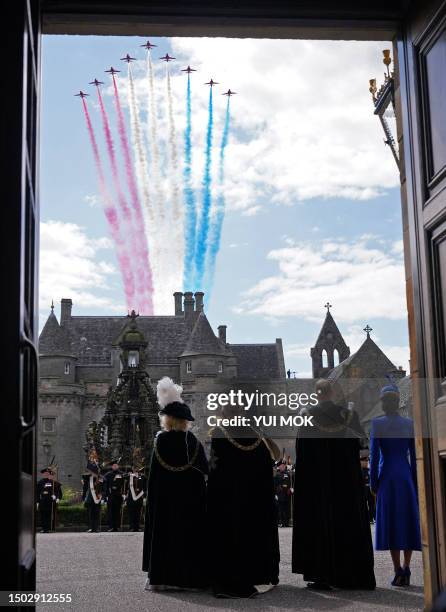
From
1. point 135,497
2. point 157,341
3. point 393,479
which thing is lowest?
point 135,497

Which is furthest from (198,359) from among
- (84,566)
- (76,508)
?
(84,566)

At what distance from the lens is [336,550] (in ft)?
24.9

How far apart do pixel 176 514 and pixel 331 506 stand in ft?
5.04

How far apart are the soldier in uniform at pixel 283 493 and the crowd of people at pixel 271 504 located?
15508 mm

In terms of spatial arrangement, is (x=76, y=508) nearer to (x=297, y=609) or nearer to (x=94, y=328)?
(x=297, y=609)

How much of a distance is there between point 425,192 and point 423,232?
24 cm

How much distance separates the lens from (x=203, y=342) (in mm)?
59875

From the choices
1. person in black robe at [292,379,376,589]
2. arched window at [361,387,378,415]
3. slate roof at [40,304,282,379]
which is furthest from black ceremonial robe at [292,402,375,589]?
slate roof at [40,304,282,379]

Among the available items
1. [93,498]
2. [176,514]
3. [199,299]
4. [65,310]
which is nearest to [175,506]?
[176,514]

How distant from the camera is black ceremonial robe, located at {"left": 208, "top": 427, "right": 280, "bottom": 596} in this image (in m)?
7.47

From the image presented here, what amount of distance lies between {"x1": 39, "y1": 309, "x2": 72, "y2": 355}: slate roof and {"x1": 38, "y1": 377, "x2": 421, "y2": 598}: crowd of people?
5397 cm

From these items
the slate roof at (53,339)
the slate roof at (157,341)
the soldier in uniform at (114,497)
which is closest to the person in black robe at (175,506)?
the soldier in uniform at (114,497)

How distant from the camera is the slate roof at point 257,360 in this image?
211ft

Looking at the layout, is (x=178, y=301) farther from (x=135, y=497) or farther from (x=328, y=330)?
(x=135, y=497)
